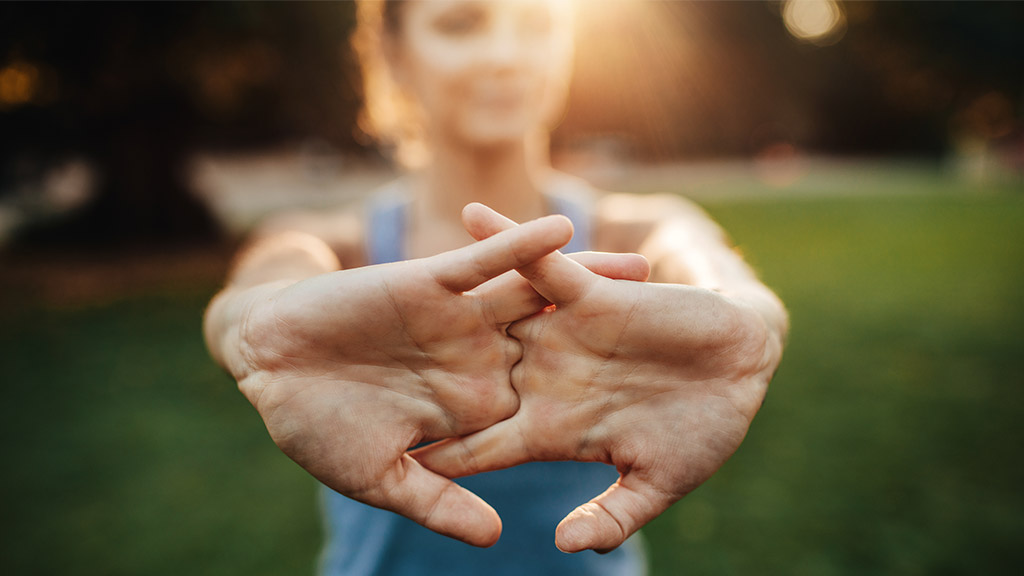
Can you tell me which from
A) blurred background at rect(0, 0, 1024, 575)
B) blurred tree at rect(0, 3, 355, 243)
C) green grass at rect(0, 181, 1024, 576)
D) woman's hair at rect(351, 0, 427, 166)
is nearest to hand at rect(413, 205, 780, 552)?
woman's hair at rect(351, 0, 427, 166)

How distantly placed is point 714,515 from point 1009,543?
4.54 ft

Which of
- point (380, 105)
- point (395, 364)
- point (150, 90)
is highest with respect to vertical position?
point (380, 105)

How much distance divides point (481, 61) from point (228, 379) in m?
4.60

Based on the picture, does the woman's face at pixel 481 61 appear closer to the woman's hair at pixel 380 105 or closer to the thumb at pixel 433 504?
the woman's hair at pixel 380 105

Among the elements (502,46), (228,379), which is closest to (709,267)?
(502,46)

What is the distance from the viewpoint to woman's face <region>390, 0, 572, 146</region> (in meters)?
1.64

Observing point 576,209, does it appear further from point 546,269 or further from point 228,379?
point 228,379

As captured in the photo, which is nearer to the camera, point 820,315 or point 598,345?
point 598,345

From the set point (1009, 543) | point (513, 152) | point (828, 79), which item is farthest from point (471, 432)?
point (828, 79)

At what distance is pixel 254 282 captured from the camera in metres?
1.48

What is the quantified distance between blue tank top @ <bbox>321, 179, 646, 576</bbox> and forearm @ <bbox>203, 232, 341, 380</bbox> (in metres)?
0.63

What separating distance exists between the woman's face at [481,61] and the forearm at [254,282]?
52 centimetres

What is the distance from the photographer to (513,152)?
6.04 feet

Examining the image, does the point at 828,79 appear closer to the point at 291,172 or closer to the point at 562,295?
the point at 291,172
